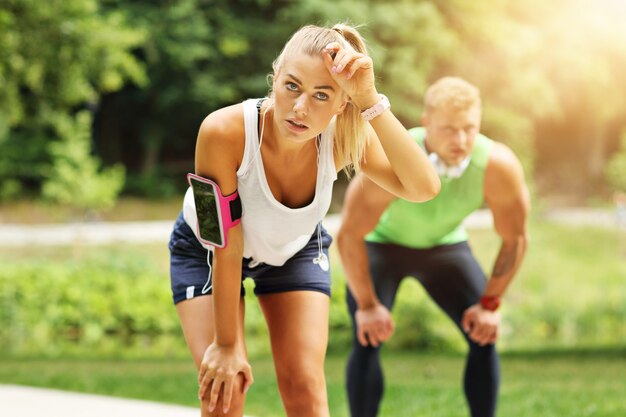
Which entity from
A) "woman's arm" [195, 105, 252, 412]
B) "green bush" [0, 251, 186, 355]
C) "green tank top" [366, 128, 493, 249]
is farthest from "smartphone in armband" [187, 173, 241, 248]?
"green bush" [0, 251, 186, 355]

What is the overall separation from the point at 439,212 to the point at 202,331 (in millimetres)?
1649

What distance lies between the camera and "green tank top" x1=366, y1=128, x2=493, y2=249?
3922 mm

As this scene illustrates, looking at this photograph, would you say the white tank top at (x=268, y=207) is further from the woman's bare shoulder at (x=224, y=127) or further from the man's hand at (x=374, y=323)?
the man's hand at (x=374, y=323)

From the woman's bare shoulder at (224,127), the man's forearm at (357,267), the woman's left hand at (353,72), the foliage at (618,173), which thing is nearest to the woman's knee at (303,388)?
the woman's bare shoulder at (224,127)

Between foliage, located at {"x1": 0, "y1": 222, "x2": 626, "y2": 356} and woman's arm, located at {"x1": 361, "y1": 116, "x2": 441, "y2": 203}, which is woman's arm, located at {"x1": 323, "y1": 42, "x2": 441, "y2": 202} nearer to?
woman's arm, located at {"x1": 361, "y1": 116, "x2": 441, "y2": 203}

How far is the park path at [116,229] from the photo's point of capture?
15719 millimetres

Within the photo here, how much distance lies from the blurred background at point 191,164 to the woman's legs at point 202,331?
3.69 m

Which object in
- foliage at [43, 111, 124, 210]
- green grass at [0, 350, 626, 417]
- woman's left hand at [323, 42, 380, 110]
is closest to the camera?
woman's left hand at [323, 42, 380, 110]

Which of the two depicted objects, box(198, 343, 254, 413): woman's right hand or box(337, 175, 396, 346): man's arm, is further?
box(337, 175, 396, 346): man's arm

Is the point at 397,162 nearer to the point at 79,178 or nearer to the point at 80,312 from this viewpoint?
the point at 80,312

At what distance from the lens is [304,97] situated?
2365 millimetres

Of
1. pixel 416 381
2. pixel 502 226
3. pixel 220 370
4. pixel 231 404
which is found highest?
pixel 502 226

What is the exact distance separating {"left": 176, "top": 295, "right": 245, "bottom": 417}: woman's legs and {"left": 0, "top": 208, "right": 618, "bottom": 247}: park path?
42.2 feet

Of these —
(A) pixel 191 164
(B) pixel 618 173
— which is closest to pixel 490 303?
(B) pixel 618 173
